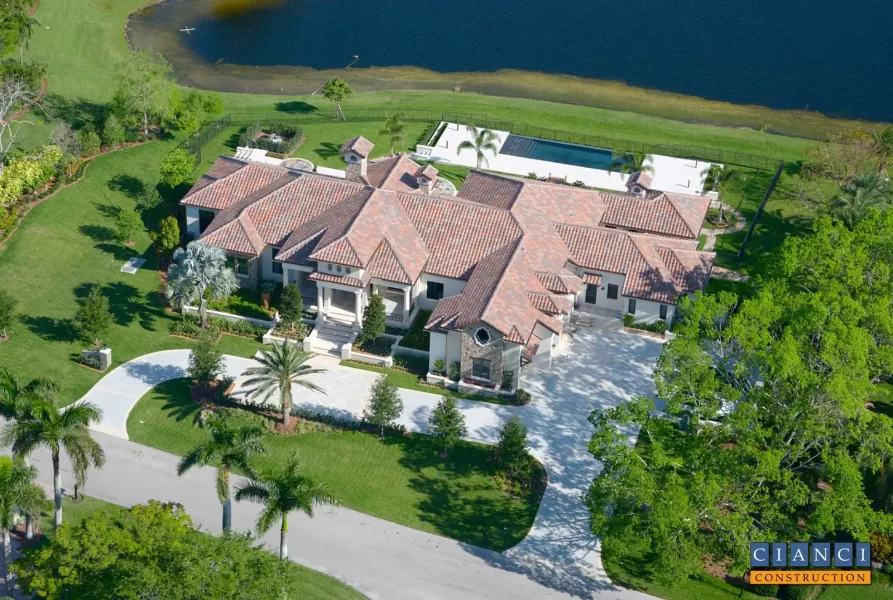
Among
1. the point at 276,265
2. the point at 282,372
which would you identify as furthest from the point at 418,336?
the point at 282,372

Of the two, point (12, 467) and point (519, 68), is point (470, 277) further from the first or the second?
point (519, 68)

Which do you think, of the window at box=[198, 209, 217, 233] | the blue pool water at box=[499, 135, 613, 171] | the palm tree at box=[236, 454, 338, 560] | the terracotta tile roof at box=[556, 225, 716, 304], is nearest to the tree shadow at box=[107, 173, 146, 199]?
the window at box=[198, 209, 217, 233]

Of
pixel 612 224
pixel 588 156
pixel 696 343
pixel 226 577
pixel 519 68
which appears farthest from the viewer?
pixel 519 68

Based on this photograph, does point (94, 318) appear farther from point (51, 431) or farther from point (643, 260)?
point (643, 260)

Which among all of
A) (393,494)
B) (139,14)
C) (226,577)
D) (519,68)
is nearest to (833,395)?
(393,494)

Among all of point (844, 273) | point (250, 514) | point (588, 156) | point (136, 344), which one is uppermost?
point (588, 156)

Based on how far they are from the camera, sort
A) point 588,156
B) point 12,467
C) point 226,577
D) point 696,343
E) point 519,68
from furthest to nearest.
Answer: point 519,68, point 588,156, point 696,343, point 12,467, point 226,577

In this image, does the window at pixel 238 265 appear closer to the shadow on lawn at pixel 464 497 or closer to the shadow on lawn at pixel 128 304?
the shadow on lawn at pixel 128 304
